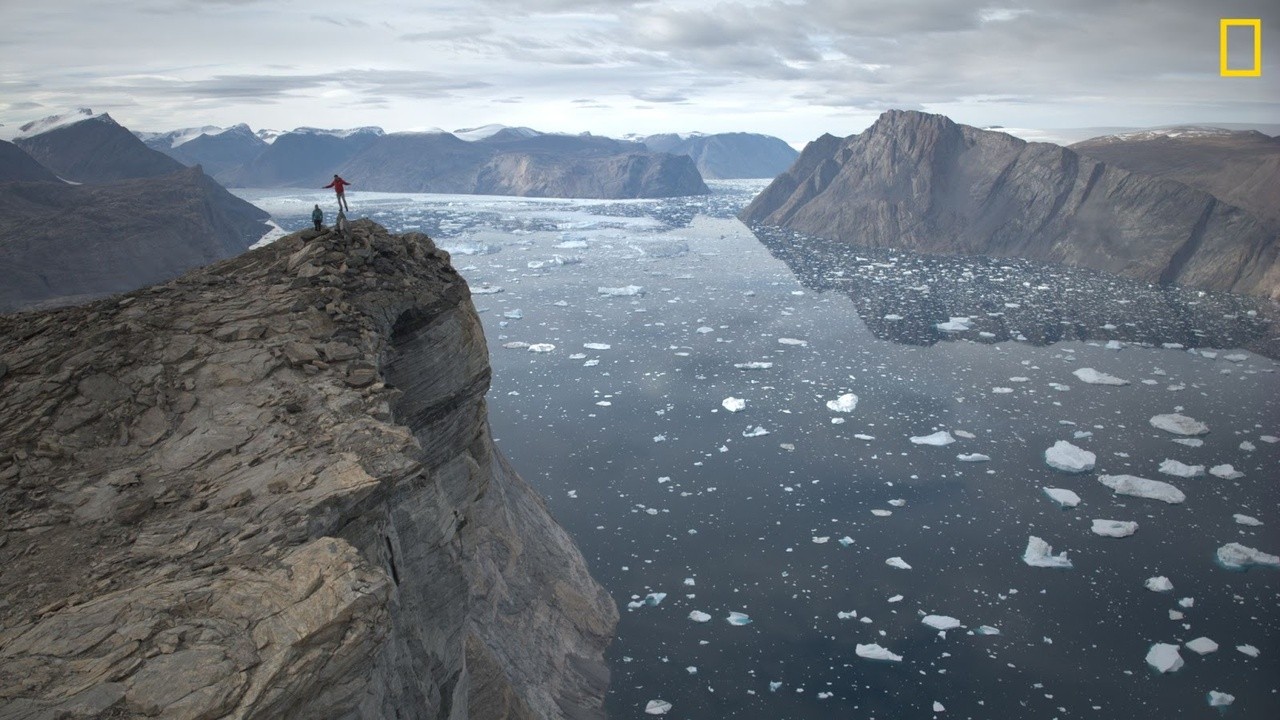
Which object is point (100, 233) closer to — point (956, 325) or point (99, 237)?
point (99, 237)

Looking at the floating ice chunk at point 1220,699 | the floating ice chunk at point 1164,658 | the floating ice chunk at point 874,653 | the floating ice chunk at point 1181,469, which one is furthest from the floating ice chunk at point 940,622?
the floating ice chunk at point 1181,469

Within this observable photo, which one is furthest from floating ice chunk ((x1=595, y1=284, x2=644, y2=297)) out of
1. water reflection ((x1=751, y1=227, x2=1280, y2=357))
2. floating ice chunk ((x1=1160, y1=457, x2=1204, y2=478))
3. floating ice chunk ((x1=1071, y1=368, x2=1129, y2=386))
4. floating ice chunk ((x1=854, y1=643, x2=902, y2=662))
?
floating ice chunk ((x1=854, y1=643, x2=902, y2=662))

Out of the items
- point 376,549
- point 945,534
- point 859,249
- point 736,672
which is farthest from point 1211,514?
point 859,249

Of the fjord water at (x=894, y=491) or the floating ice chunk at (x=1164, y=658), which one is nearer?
the floating ice chunk at (x=1164, y=658)

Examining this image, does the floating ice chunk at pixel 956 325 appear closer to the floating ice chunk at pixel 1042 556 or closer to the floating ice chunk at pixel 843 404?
the floating ice chunk at pixel 843 404

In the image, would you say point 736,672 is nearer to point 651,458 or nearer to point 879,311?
point 651,458
